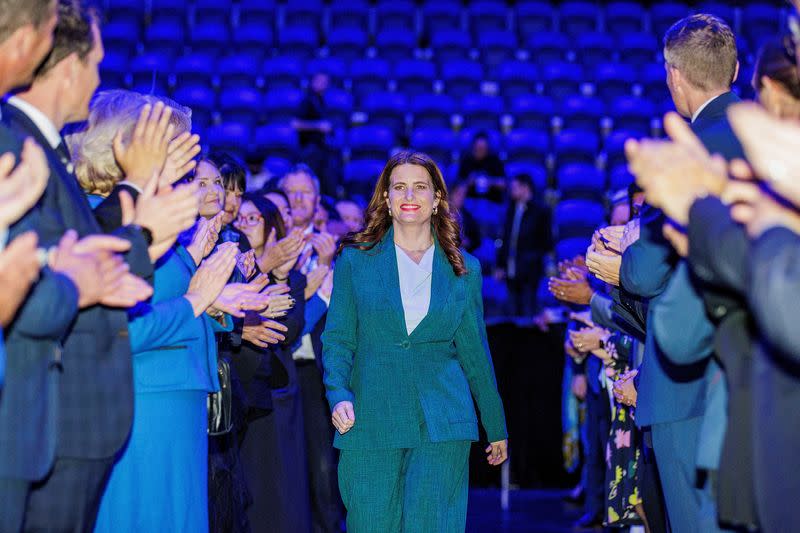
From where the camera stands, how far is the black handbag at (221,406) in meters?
3.57

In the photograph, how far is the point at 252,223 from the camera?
15.3 feet

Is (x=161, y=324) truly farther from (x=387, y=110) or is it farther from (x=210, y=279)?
(x=387, y=110)

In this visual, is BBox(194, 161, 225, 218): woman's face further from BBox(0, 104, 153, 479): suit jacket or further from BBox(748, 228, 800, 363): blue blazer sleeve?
BBox(748, 228, 800, 363): blue blazer sleeve

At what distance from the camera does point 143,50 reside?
12.5 metres

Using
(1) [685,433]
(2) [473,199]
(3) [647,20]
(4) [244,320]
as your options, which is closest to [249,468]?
(4) [244,320]

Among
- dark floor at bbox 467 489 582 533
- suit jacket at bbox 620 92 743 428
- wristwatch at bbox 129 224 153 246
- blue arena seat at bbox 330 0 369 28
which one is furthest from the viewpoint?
blue arena seat at bbox 330 0 369 28

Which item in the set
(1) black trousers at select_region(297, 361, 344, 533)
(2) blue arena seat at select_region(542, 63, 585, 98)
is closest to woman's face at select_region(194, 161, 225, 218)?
(1) black trousers at select_region(297, 361, 344, 533)

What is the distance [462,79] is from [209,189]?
833 cm

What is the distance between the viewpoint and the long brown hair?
4082 mm

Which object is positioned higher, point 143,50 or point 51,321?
point 143,50

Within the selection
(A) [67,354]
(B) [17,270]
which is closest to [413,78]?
(A) [67,354]

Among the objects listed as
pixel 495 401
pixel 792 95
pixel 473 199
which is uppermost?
pixel 473 199

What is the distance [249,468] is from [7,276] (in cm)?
262

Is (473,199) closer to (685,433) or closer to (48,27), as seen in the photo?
(685,433)
